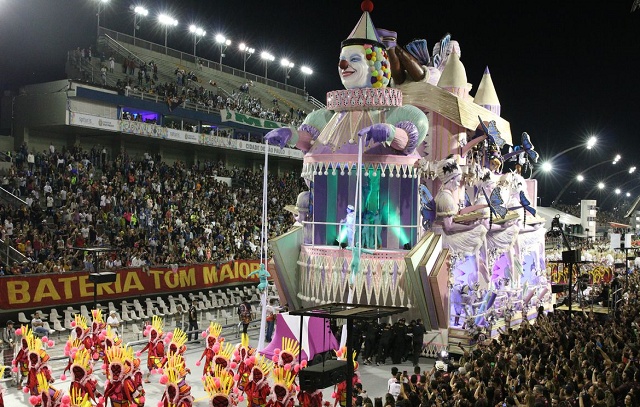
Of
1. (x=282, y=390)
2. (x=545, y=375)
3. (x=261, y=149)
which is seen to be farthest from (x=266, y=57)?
(x=545, y=375)

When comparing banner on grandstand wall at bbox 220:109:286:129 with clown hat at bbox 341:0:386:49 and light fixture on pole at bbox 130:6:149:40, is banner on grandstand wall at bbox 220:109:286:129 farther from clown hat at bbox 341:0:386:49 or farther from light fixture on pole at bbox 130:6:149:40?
clown hat at bbox 341:0:386:49

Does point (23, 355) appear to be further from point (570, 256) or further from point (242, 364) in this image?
point (570, 256)

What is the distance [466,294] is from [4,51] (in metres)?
24.4

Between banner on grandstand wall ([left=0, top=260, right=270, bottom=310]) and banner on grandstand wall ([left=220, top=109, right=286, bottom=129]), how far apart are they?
13.3m

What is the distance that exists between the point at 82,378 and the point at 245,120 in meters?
30.5

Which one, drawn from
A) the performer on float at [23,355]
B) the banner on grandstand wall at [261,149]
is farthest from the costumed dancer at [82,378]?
the banner on grandstand wall at [261,149]

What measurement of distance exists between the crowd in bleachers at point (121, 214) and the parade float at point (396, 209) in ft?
24.2

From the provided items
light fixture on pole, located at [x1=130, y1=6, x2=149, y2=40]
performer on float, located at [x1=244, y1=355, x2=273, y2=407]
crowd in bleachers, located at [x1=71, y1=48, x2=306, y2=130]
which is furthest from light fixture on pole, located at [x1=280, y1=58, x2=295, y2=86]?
performer on float, located at [x1=244, y1=355, x2=273, y2=407]

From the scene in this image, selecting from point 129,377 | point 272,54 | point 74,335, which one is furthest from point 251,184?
point 129,377

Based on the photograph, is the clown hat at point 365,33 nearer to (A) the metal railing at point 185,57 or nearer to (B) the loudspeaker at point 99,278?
(B) the loudspeaker at point 99,278

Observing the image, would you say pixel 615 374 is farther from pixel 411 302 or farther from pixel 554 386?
pixel 411 302

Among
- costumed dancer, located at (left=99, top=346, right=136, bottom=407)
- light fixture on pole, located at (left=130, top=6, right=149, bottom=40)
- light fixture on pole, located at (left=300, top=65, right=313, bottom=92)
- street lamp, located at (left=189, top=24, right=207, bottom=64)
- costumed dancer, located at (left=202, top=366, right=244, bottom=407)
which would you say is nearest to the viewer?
costumed dancer, located at (left=202, top=366, right=244, bottom=407)

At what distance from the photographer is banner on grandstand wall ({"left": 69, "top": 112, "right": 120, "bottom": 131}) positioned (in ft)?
104

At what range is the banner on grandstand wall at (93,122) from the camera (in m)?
31.7
